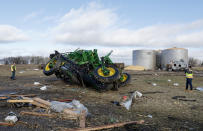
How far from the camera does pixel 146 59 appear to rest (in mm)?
31797

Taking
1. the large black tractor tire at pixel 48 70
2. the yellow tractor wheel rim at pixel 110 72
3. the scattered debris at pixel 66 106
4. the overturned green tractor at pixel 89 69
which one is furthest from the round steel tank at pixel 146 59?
the scattered debris at pixel 66 106

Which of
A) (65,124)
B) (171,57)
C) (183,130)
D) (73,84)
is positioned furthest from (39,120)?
(171,57)

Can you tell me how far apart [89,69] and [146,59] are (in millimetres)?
25378

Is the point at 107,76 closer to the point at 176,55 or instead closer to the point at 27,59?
the point at 176,55

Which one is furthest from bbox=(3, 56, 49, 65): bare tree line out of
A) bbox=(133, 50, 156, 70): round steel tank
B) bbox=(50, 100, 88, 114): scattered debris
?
bbox=(50, 100, 88, 114): scattered debris

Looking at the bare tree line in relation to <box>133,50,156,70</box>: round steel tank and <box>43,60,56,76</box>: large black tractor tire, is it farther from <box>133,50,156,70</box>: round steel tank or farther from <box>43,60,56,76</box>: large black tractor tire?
<box>43,60,56,76</box>: large black tractor tire

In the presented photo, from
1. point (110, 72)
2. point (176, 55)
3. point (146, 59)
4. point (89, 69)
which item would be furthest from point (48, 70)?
point (146, 59)

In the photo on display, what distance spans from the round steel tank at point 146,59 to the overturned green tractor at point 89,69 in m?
23.2

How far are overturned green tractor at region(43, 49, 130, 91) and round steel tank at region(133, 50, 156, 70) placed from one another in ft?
76.2

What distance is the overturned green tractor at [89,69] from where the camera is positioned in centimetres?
712

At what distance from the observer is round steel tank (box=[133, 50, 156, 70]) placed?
104 feet

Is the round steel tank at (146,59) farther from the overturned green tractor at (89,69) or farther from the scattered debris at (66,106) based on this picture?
the scattered debris at (66,106)

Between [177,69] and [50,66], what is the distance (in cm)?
2050

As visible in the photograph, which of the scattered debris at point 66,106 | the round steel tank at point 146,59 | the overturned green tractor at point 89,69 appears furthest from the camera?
the round steel tank at point 146,59
